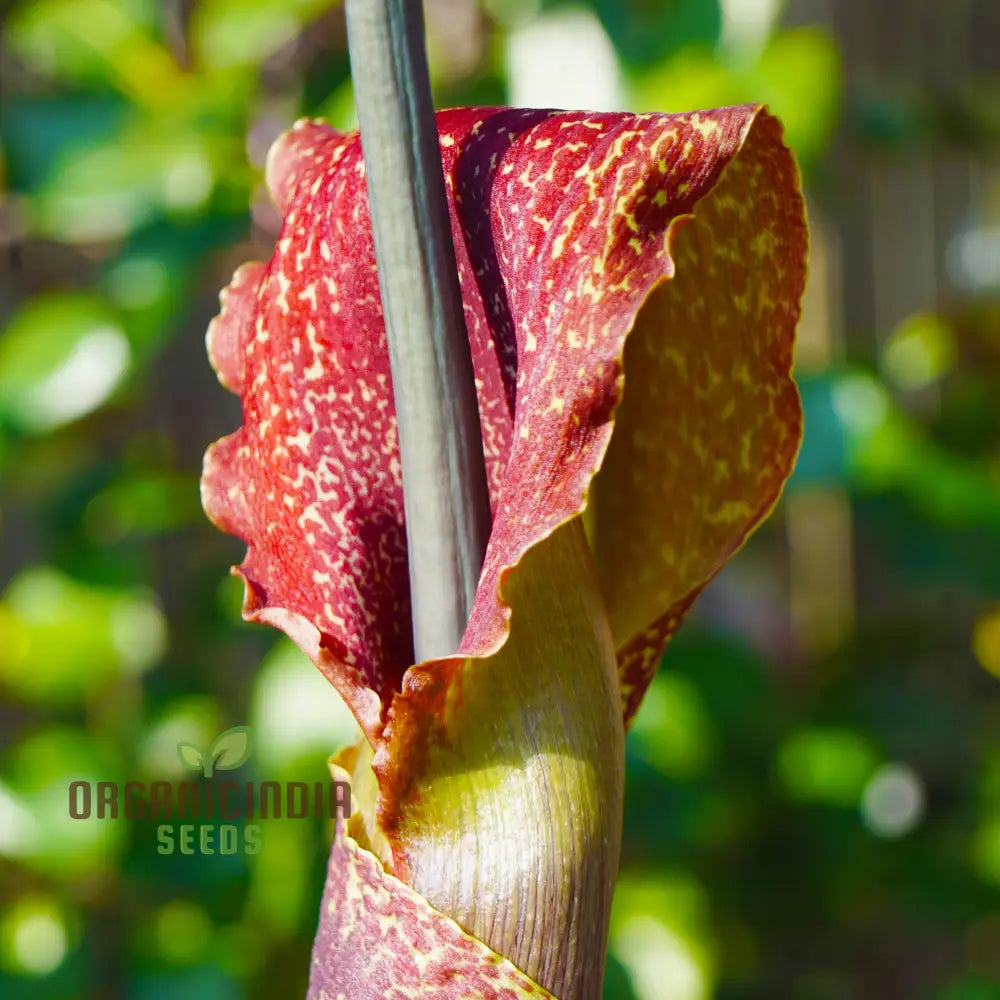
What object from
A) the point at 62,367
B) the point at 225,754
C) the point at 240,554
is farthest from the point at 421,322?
the point at 240,554

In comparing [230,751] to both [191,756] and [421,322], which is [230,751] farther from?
[421,322]

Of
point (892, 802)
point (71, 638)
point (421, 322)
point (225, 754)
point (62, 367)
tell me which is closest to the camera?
point (421, 322)

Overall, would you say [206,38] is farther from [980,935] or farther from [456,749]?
[980,935]

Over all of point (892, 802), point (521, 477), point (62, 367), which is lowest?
point (892, 802)

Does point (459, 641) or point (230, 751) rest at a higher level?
point (459, 641)

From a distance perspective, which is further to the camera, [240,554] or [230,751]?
[240,554]

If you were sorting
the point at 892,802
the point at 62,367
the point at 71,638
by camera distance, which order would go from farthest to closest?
the point at 892,802 → the point at 71,638 → the point at 62,367

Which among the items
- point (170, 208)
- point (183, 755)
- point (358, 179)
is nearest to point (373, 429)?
point (358, 179)
